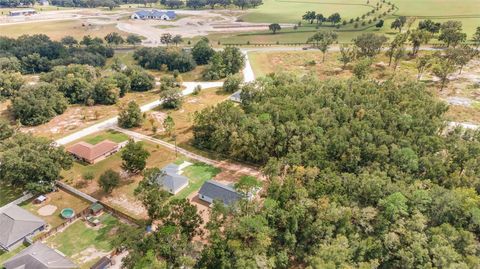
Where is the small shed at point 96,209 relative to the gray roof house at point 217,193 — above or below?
below

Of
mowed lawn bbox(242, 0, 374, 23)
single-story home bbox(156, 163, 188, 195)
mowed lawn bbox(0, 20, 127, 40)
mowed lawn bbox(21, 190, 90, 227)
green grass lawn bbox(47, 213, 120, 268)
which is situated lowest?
green grass lawn bbox(47, 213, 120, 268)

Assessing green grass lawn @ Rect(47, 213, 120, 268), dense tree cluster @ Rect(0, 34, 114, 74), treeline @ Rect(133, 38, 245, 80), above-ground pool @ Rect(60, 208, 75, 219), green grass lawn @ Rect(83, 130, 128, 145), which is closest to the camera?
green grass lawn @ Rect(47, 213, 120, 268)

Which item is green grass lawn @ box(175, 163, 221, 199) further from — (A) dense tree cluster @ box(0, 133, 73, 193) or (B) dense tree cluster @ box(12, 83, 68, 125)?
(B) dense tree cluster @ box(12, 83, 68, 125)

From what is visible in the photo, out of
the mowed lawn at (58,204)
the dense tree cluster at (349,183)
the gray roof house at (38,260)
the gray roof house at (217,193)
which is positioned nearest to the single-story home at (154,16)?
the dense tree cluster at (349,183)

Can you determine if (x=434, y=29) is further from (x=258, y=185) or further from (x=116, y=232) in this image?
(x=116, y=232)

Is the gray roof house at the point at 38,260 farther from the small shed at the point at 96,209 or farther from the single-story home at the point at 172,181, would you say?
the single-story home at the point at 172,181

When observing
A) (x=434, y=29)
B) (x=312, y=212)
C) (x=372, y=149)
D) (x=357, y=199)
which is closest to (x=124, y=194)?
(x=312, y=212)

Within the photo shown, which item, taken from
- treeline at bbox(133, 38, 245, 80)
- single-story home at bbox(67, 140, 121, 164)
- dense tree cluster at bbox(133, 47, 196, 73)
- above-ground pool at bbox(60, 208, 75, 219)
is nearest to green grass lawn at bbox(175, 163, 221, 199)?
above-ground pool at bbox(60, 208, 75, 219)
